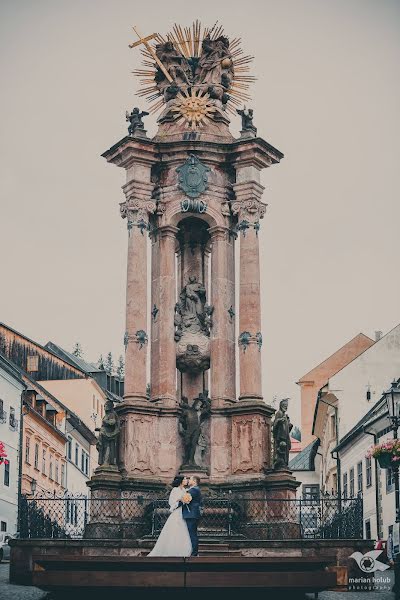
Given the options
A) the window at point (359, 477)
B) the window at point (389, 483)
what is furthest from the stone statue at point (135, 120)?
the window at point (359, 477)

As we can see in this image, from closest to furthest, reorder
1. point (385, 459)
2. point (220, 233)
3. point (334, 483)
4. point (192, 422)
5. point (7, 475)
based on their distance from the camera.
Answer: point (385, 459), point (192, 422), point (220, 233), point (7, 475), point (334, 483)

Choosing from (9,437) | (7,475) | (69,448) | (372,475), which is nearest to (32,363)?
(69,448)

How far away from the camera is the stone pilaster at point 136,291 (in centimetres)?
2758

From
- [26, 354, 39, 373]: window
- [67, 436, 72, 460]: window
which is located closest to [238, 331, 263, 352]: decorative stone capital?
[67, 436, 72, 460]: window

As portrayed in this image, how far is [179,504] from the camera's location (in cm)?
2130

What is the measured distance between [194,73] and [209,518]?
11566 millimetres

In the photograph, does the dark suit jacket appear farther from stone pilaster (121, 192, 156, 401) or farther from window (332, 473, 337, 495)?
window (332, 473, 337, 495)

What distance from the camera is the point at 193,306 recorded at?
2873 cm

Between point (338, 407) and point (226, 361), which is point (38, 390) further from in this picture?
point (226, 361)

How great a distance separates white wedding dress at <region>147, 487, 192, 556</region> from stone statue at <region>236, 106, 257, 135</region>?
1140 cm

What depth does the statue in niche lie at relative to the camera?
89.6 ft

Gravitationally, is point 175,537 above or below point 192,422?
below

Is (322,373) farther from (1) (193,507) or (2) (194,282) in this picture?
(1) (193,507)

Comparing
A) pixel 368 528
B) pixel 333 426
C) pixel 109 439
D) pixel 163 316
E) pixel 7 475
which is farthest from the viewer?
pixel 333 426
